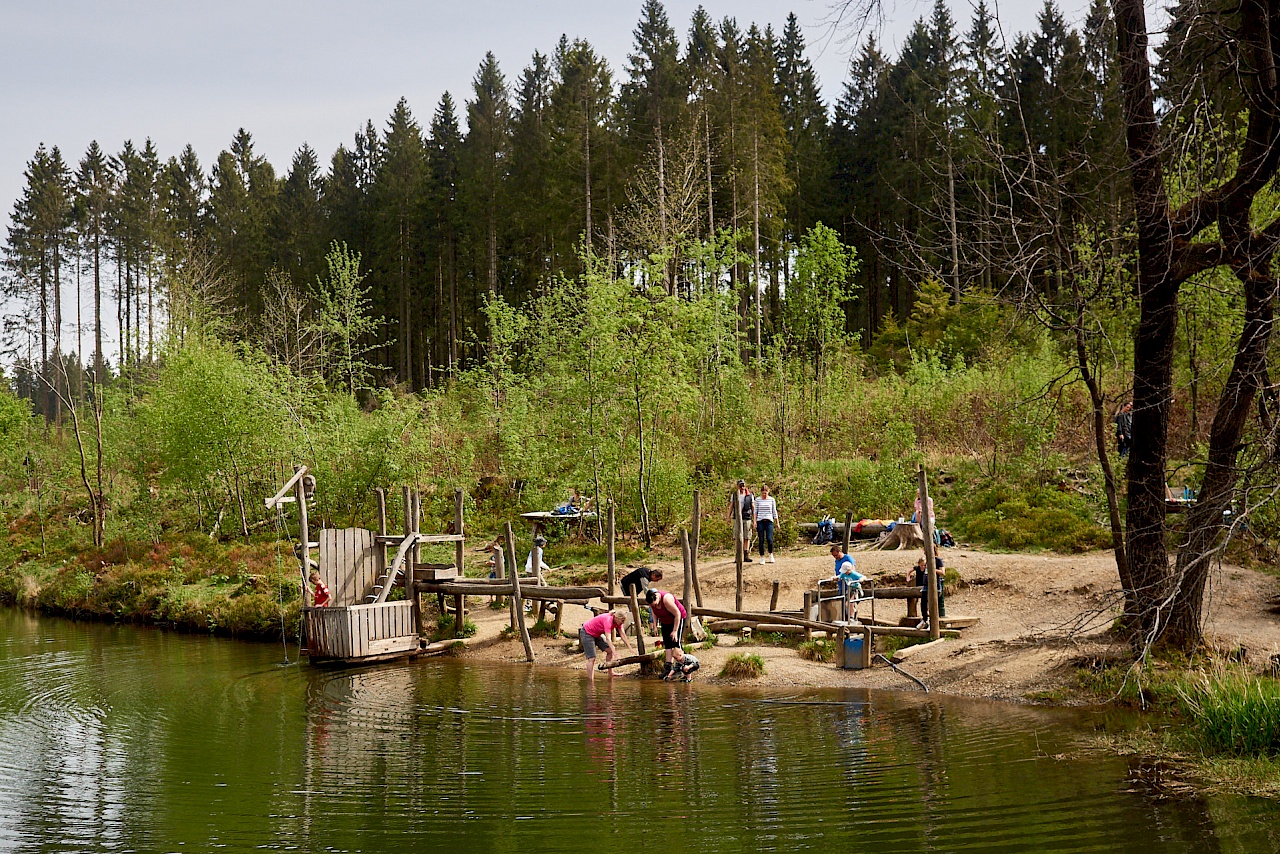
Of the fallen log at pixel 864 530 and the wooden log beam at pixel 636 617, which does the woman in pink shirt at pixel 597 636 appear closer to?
the wooden log beam at pixel 636 617

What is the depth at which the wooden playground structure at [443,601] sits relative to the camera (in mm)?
17828

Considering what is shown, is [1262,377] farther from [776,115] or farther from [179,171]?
[179,171]

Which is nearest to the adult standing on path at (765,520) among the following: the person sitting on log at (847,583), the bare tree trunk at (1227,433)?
the person sitting on log at (847,583)

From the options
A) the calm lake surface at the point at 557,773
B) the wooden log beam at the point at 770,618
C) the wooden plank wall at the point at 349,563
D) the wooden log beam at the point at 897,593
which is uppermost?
the wooden plank wall at the point at 349,563

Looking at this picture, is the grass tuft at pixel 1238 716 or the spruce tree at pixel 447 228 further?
the spruce tree at pixel 447 228

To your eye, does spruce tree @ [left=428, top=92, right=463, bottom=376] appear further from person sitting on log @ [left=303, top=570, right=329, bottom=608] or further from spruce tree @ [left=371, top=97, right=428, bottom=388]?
person sitting on log @ [left=303, top=570, right=329, bottom=608]

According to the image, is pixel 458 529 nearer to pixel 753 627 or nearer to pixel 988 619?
pixel 753 627

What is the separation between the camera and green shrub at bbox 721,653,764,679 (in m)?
16.8

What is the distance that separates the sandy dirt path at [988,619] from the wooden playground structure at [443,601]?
1.75 ft

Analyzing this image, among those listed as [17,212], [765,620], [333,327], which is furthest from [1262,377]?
[17,212]

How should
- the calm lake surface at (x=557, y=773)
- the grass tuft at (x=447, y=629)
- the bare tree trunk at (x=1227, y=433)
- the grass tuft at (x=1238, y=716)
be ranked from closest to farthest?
the calm lake surface at (x=557, y=773)
the grass tuft at (x=1238, y=716)
the bare tree trunk at (x=1227, y=433)
the grass tuft at (x=447, y=629)

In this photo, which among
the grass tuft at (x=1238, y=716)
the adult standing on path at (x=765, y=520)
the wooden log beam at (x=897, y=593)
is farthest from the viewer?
the adult standing on path at (x=765, y=520)

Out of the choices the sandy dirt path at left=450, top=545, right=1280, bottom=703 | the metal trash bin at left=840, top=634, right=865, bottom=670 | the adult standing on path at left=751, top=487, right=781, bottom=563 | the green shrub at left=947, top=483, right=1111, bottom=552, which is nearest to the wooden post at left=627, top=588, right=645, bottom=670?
the sandy dirt path at left=450, top=545, right=1280, bottom=703

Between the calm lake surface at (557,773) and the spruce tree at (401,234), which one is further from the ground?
A: the spruce tree at (401,234)
